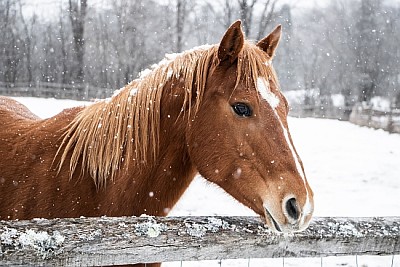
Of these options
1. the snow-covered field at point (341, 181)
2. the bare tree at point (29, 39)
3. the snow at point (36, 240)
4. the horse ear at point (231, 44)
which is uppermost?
the bare tree at point (29, 39)

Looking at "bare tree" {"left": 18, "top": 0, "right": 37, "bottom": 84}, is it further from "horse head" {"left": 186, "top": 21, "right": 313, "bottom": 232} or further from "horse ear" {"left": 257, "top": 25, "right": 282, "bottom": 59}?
"horse head" {"left": 186, "top": 21, "right": 313, "bottom": 232}

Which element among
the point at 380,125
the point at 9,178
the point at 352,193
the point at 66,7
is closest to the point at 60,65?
the point at 66,7

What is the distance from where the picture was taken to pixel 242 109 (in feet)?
7.82

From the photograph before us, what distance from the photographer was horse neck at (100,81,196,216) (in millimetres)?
2584

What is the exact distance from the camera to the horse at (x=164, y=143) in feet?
7.77

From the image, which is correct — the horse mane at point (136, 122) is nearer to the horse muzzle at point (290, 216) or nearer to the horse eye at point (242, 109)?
the horse eye at point (242, 109)

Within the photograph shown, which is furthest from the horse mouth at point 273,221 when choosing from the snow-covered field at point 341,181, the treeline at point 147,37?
the treeline at point 147,37

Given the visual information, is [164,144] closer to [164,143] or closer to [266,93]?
A: [164,143]

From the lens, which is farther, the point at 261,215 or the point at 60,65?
the point at 60,65

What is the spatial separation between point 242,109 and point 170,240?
91 centimetres

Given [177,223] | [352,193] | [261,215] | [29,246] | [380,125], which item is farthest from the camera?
[380,125]

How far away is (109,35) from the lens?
102ft

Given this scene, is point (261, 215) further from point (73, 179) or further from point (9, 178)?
point (9, 178)

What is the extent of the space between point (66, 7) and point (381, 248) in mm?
31689
